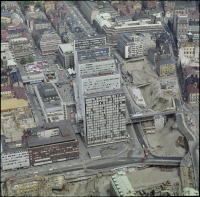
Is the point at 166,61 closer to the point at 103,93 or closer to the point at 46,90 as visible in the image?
the point at 46,90

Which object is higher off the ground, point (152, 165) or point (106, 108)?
point (106, 108)

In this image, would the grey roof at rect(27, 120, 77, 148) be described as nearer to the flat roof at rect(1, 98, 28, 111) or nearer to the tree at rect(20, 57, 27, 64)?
the flat roof at rect(1, 98, 28, 111)

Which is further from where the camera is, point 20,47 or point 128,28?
point 128,28

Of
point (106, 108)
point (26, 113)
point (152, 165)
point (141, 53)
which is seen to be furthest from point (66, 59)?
point (152, 165)

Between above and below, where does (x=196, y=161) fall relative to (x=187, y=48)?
below

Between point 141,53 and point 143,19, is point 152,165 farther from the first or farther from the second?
point 143,19

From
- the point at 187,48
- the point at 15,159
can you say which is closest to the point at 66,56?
the point at 187,48

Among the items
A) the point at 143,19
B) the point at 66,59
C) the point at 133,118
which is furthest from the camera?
the point at 143,19
